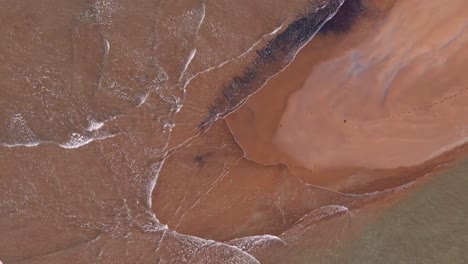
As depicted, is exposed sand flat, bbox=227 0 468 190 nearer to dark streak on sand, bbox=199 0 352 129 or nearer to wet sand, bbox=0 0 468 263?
wet sand, bbox=0 0 468 263

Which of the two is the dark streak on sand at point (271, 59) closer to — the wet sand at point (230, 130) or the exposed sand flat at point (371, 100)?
the wet sand at point (230, 130)

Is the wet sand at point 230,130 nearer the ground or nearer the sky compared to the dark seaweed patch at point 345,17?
nearer the ground

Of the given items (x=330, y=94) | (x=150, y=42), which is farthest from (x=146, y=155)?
(x=330, y=94)

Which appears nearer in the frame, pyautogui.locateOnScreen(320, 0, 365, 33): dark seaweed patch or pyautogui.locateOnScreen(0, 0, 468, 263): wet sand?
pyautogui.locateOnScreen(0, 0, 468, 263): wet sand

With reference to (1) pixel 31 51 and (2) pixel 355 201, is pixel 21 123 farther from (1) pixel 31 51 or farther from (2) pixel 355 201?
(2) pixel 355 201

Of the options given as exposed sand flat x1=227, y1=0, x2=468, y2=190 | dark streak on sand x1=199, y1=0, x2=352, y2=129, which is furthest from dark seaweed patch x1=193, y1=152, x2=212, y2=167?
exposed sand flat x1=227, y1=0, x2=468, y2=190

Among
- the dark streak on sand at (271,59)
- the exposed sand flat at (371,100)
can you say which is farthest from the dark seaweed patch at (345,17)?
the exposed sand flat at (371,100)

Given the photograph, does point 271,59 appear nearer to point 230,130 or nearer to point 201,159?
point 230,130

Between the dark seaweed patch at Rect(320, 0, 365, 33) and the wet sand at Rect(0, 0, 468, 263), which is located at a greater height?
the dark seaweed patch at Rect(320, 0, 365, 33)
